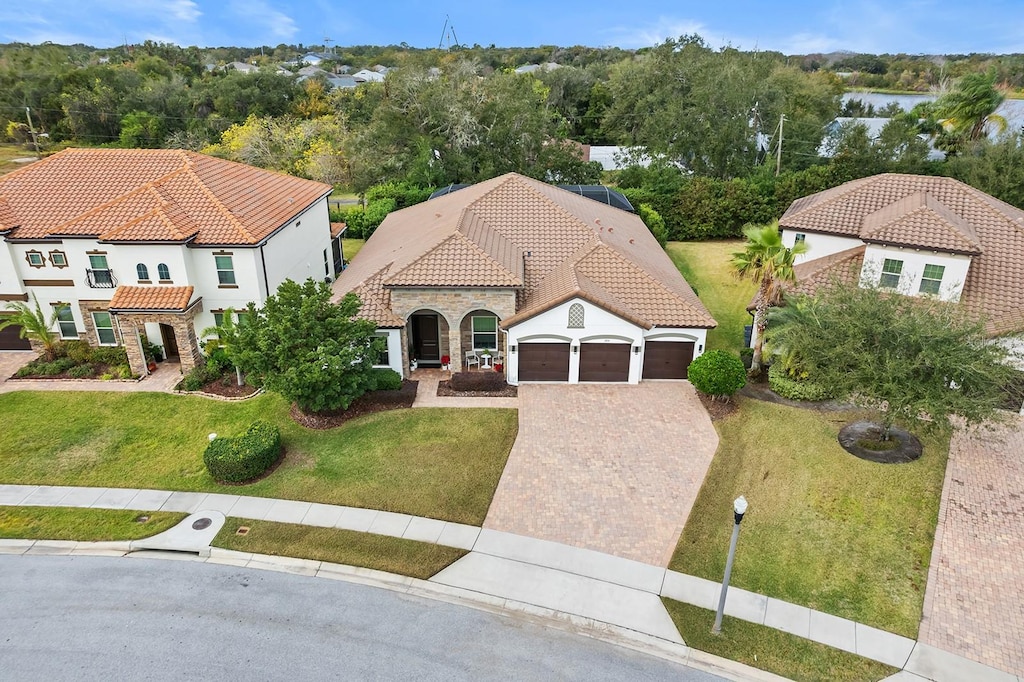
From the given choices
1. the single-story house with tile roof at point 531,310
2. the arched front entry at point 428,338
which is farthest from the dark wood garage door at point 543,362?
the arched front entry at point 428,338

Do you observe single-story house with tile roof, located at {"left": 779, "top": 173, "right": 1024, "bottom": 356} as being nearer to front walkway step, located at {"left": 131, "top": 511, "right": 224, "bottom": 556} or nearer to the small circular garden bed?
the small circular garden bed

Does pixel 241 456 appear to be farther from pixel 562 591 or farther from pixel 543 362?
pixel 543 362

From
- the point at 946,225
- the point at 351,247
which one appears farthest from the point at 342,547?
the point at 351,247

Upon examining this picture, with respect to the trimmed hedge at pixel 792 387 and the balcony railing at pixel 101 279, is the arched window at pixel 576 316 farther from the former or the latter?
the balcony railing at pixel 101 279

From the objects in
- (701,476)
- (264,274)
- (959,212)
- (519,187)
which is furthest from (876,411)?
(264,274)

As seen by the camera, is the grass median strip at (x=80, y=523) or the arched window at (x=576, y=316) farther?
the arched window at (x=576, y=316)

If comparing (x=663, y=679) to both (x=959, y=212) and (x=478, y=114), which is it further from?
(x=478, y=114)
